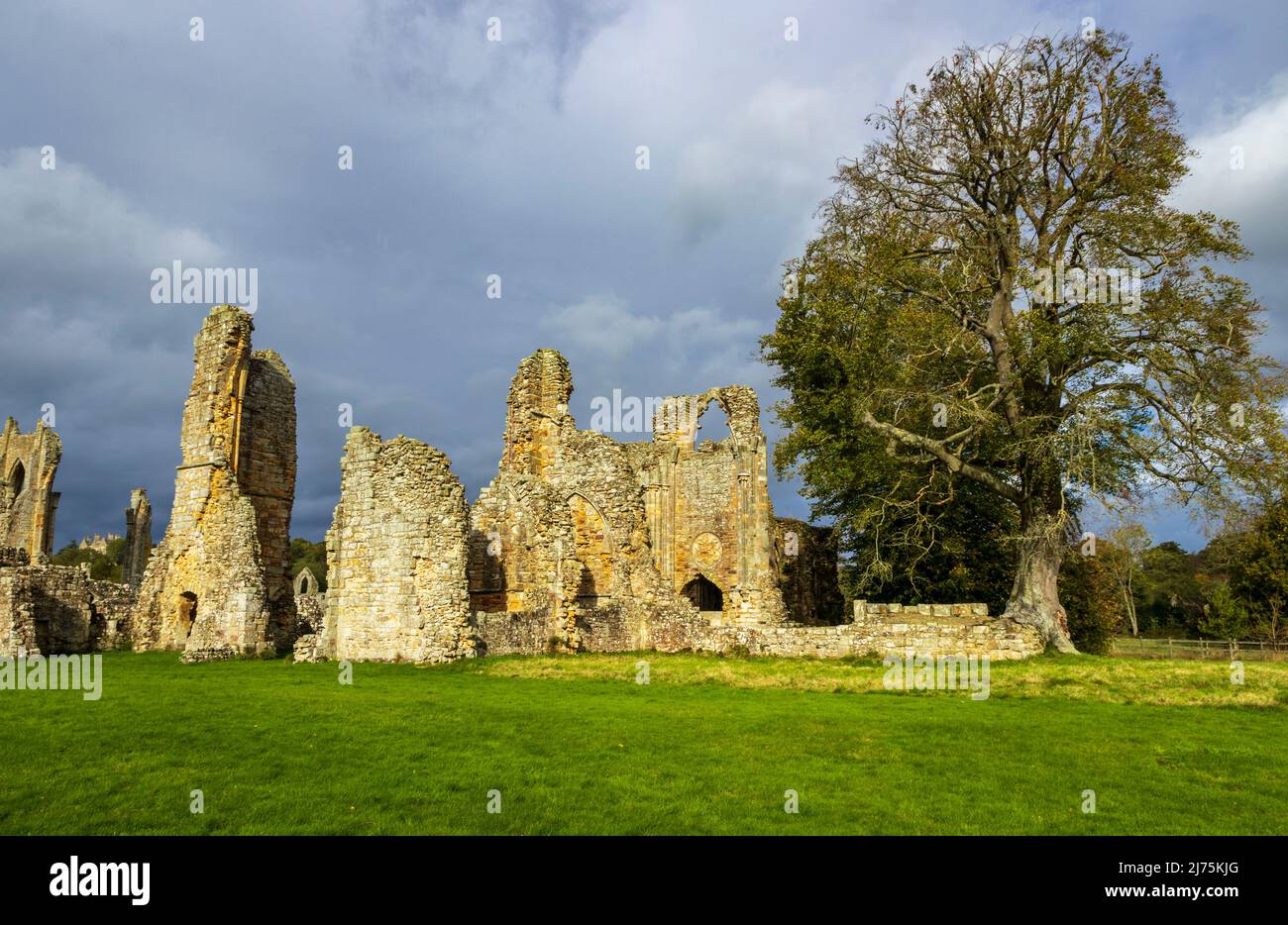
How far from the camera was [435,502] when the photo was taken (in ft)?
65.5

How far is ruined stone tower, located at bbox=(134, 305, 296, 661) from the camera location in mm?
22391

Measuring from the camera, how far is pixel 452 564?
19547mm

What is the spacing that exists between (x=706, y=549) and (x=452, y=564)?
1927 centimetres

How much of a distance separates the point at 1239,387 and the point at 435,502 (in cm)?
1883

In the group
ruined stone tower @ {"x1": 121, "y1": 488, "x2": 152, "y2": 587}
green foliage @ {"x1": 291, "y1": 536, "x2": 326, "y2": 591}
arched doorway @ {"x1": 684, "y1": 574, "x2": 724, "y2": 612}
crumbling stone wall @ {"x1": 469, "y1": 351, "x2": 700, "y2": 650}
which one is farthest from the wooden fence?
green foliage @ {"x1": 291, "y1": 536, "x2": 326, "y2": 591}

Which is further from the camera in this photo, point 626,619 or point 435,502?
point 626,619

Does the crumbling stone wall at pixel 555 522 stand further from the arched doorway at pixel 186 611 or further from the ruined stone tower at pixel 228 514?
the arched doorway at pixel 186 611

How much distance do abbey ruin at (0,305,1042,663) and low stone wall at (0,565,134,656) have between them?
2.2 inches

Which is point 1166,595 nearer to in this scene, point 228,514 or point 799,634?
point 799,634

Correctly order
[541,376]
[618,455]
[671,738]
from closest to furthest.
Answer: [671,738] < [618,455] < [541,376]

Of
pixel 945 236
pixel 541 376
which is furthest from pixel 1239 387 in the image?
pixel 541 376

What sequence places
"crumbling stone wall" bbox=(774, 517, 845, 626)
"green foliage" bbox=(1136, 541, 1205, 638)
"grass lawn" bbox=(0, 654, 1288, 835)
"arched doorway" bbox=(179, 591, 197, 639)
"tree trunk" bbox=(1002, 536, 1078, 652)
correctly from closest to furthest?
"grass lawn" bbox=(0, 654, 1288, 835)
"tree trunk" bbox=(1002, 536, 1078, 652)
"arched doorway" bbox=(179, 591, 197, 639)
"crumbling stone wall" bbox=(774, 517, 845, 626)
"green foliage" bbox=(1136, 541, 1205, 638)

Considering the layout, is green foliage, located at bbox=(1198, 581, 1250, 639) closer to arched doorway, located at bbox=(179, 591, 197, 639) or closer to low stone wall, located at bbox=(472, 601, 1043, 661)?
low stone wall, located at bbox=(472, 601, 1043, 661)
